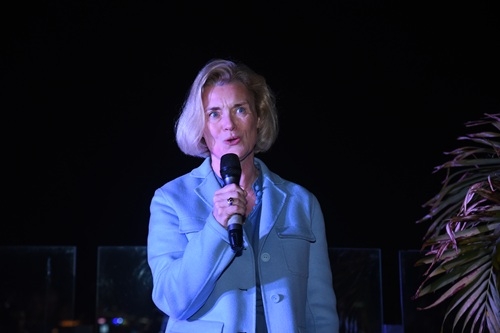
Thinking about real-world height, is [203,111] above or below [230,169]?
above

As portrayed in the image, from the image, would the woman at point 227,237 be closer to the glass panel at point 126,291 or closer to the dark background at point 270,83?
the glass panel at point 126,291

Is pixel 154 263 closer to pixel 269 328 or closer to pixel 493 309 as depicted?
pixel 269 328

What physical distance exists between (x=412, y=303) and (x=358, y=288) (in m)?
0.31

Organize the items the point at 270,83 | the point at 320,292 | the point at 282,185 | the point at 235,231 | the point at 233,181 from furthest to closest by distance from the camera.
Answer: the point at 270,83 → the point at 282,185 → the point at 320,292 → the point at 233,181 → the point at 235,231

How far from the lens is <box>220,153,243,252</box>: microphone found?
5.21ft

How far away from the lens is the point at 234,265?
5.92 ft

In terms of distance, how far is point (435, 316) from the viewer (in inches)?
155

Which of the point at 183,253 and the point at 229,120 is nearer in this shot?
the point at 183,253

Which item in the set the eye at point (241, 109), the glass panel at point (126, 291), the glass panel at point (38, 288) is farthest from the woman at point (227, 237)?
the glass panel at point (38, 288)

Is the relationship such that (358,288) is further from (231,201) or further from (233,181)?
(231,201)

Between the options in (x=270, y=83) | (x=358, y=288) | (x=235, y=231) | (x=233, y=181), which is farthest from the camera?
(x=270, y=83)

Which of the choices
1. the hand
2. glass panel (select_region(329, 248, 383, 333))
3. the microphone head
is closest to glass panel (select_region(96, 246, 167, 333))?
glass panel (select_region(329, 248, 383, 333))

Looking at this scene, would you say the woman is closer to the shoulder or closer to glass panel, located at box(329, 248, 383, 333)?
the shoulder

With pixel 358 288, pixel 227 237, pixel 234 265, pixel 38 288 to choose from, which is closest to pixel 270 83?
pixel 358 288
